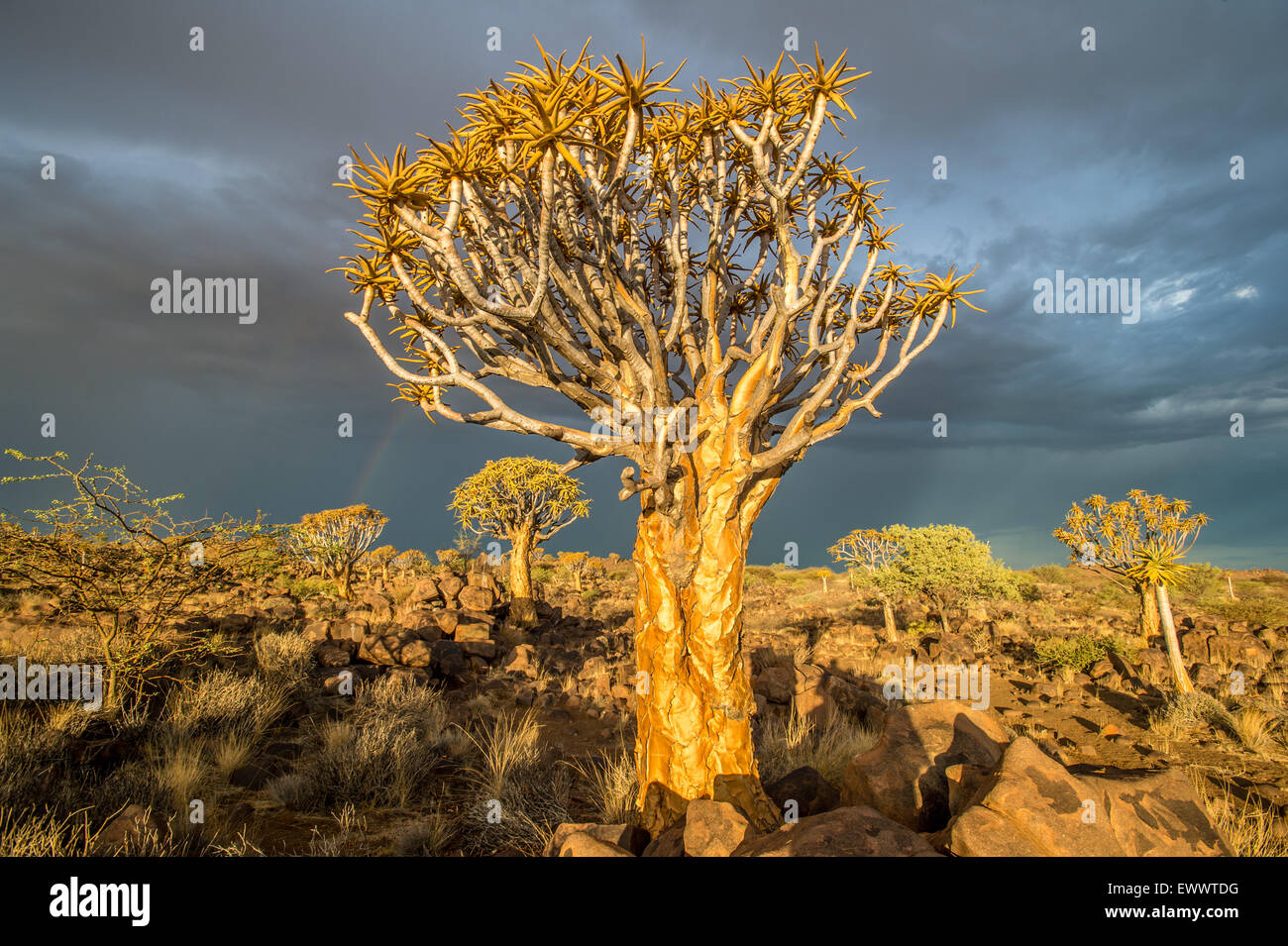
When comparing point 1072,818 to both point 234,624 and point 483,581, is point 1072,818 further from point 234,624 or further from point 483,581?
point 483,581

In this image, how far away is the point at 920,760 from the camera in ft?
15.2

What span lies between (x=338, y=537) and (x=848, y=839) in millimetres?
23543

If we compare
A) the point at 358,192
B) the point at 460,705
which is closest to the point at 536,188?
the point at 358,192

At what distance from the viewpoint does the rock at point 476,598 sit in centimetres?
1563

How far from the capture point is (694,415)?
5.15m

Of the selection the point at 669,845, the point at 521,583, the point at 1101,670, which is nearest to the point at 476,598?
the point at 521,583

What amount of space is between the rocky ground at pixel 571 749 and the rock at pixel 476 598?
0.26 ft

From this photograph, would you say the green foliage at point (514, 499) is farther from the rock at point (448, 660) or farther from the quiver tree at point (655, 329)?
the quiver tree at point (655, 329)

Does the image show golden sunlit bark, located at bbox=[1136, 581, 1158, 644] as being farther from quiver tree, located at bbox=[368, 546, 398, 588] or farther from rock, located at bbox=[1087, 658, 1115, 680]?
quiver tree, located at bbox=[368, 546, 398, 588]

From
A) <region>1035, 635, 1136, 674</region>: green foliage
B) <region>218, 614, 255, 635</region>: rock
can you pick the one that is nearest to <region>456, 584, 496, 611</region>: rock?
<region>218, 614, 255, 635</region>: rock

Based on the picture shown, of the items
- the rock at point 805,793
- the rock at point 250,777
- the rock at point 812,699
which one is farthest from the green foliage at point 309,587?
the rock at point 805,793
